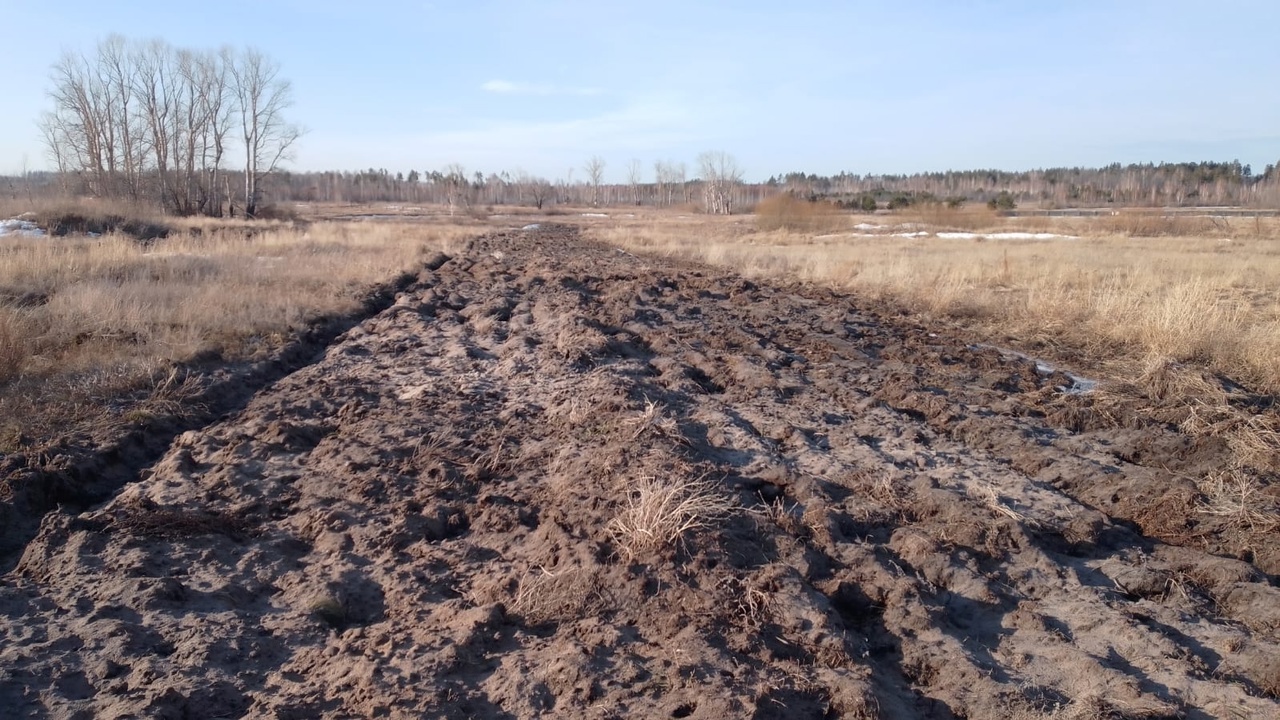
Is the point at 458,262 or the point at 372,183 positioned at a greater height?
the point at 372,183

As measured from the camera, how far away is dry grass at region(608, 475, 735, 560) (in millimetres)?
3965

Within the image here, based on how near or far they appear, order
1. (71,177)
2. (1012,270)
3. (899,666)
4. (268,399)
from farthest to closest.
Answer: (71,177) < (1012,270) < (268,399) < (899,666)

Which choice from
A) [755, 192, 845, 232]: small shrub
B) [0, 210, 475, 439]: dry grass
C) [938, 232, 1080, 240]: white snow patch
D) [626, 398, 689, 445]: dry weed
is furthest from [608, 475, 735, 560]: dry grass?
[755, 192, 845, 232]: small shrub

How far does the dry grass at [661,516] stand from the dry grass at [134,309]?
4.70 meters

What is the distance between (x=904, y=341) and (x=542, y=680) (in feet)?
25.9

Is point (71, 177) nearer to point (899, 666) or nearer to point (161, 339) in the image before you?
point (161, 339)

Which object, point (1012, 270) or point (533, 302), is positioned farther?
point (1012, 270)

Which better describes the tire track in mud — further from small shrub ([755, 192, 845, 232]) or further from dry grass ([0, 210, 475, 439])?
small shrub ([755, 192, 845, 232])

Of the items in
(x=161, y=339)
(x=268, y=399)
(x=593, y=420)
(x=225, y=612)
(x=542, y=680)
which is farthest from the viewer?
(x=161, y=339)

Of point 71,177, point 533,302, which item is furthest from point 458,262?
point 71,177

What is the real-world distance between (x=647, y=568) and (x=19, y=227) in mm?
28657

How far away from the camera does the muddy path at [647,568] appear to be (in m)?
3.05

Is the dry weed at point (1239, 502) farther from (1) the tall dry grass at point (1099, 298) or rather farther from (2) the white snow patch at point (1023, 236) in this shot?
(2) the white snow patch at point (1023, 236)

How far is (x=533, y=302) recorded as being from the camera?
40.1ft
